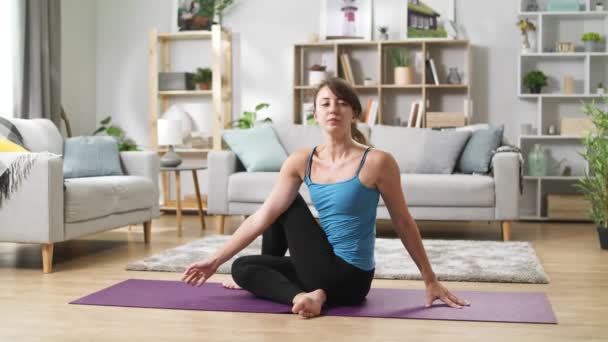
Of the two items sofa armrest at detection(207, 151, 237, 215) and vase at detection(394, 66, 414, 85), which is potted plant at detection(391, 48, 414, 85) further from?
sofa armrest at detection(207, 151, 237, 215)

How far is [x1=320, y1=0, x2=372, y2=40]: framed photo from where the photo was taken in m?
6.93

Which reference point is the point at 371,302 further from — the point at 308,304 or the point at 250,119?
the point at 250,119

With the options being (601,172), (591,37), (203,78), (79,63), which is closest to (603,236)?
(601,172)

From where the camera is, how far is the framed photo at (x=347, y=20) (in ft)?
22.7

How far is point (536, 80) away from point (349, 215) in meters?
4.41

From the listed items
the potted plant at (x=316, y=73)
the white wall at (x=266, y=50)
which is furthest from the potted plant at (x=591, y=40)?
the potted plant at (x=316, y=73)

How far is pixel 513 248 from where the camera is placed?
14.9 ft

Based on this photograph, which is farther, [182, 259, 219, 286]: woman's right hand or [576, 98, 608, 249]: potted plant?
[576, 98, 608, 249]: potted plant

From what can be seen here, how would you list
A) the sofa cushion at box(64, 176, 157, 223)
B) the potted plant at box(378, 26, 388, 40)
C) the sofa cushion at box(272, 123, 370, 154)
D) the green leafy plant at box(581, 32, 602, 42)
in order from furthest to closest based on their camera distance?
1. the potted plant at box(378, 26, 388, 40)
2. the green leafy plant at box(581, 32, 602, 42)
3. the sofa cushion at box(272, 123, 370, 154)
4. the sofa cushion at box(64, 176, 157, 223)

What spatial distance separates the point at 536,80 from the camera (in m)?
6.54

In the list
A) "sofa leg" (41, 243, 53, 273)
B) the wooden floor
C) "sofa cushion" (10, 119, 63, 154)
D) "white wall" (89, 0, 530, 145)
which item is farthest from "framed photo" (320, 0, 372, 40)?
"sofa leg" (41, 243, 53, 273)

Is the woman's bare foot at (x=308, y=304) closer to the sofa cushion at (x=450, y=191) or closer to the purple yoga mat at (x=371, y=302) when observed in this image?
the purple yoga mat at (x=371, y=302)

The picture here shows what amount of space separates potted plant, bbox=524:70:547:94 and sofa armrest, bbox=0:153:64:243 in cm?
423

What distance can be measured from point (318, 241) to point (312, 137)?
302 centimetres
